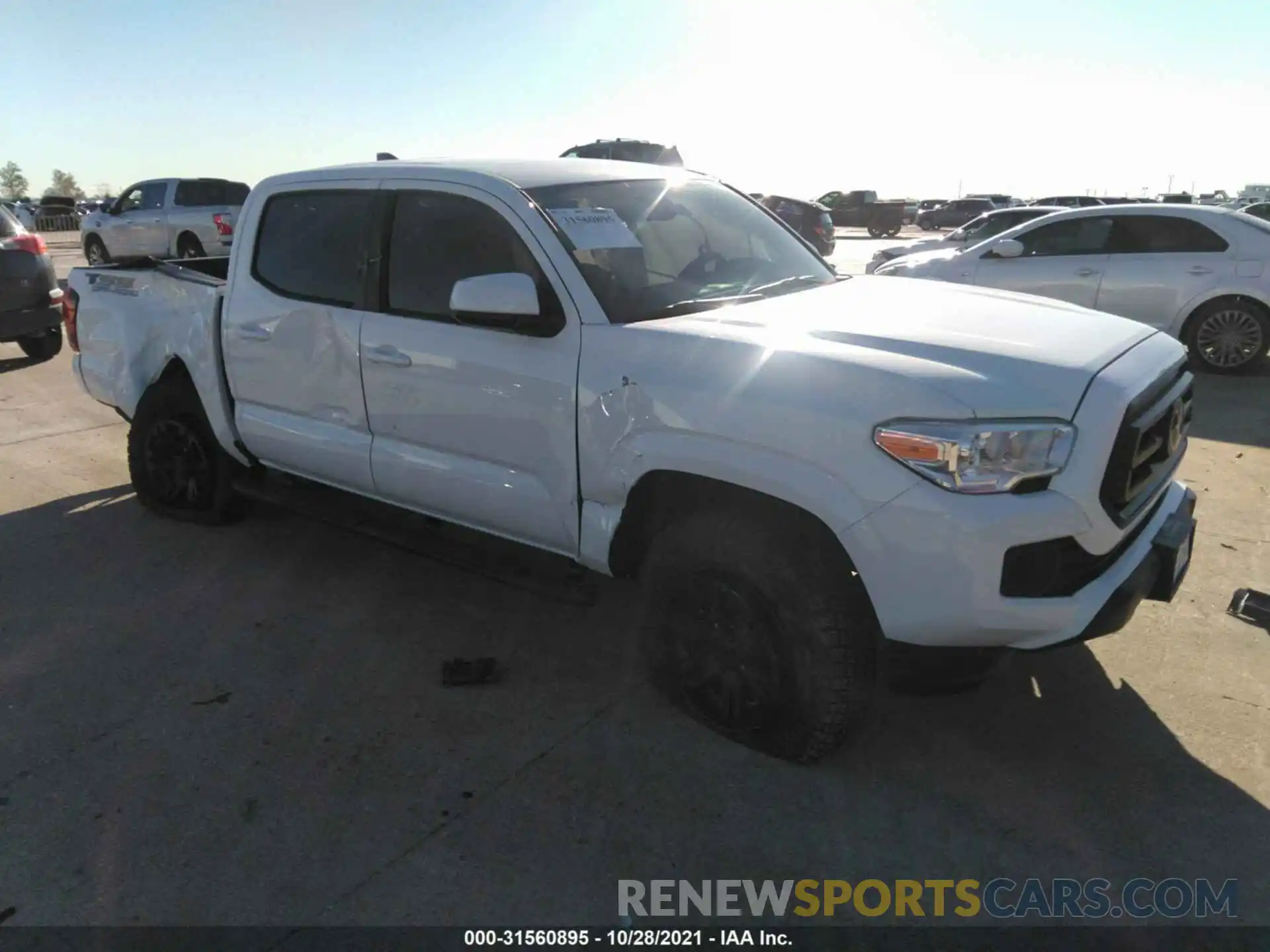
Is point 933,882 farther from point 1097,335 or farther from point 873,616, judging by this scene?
point 1097,335

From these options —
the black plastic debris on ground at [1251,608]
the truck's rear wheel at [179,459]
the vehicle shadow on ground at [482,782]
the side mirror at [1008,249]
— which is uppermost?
the side mirror at [1008,249]

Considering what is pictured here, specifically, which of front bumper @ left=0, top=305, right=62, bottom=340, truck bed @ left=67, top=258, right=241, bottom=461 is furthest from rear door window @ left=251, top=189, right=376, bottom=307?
front bumper @ left=0, top=305, right=62, bottom=340

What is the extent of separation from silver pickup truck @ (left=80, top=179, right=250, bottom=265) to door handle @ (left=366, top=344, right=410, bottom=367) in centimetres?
1531

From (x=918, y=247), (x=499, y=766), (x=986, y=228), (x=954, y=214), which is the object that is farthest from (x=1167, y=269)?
(x=954, y=214)

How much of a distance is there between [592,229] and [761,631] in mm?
1505

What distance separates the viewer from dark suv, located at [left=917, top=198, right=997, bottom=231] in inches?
1558

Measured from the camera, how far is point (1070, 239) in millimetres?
9016

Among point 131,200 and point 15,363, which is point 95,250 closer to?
point 131,200

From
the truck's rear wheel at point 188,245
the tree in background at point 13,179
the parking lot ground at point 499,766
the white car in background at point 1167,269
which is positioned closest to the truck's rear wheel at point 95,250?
the truck's rear wheel at point 188,245

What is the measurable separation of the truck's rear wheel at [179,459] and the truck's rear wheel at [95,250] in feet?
53.7

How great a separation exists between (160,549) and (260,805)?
2.45 meters

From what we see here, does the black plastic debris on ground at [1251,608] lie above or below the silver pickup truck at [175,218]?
below

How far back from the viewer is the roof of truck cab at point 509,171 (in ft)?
11.6

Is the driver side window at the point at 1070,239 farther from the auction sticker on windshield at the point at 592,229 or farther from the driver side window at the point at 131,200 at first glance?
the driver side window at the point at 131,200
